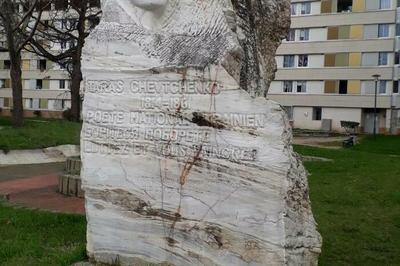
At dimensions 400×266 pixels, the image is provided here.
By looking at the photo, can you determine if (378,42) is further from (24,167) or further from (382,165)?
(24,167)

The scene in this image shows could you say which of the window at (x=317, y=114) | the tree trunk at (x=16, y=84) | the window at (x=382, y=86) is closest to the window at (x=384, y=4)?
the window at (x=382, y=86)

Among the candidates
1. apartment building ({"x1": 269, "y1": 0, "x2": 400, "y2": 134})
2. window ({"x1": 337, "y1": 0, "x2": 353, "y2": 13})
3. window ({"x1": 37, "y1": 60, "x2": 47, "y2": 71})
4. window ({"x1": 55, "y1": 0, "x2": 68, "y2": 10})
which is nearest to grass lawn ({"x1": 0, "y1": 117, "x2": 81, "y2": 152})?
window ({"x1": 55, "y1": 0, "x2": 68, "y2": 10})

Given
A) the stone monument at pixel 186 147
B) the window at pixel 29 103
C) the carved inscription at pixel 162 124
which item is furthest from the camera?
the window at pixel 29 103

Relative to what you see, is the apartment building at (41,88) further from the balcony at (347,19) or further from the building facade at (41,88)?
the balcony at (347,19)

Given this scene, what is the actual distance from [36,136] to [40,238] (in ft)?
37.9

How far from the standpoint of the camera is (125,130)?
212 inches

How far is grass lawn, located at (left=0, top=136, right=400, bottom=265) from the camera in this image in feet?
20.3

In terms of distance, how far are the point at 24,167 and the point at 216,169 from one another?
1086cm

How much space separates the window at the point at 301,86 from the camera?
47.8m

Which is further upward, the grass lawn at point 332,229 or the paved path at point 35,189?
the grass lawn at point 332,229

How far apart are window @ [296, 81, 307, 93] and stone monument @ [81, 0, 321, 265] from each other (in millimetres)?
42691

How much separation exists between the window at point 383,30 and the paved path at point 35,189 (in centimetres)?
3523

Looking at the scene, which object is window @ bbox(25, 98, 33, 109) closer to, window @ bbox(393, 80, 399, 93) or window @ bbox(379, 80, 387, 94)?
window @ bbox(379, 80, 387, 94)

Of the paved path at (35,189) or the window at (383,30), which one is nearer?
the paved path at (35,189)
